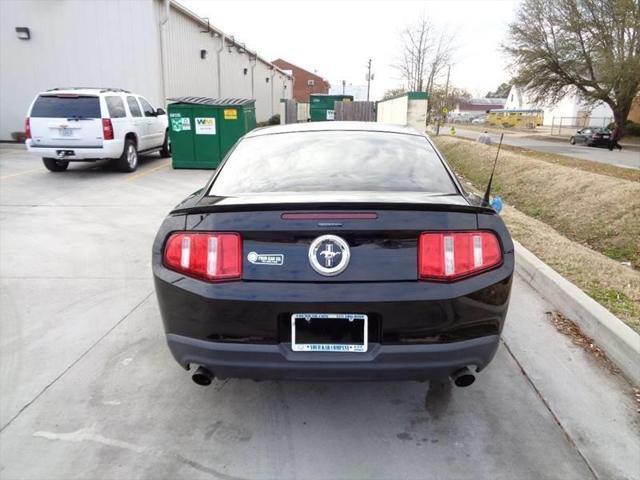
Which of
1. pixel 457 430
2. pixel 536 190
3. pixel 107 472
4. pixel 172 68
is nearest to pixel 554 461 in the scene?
pixel 457 430

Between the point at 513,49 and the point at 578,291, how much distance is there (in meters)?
37.8

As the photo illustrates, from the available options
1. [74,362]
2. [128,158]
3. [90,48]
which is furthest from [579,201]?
[90,48]

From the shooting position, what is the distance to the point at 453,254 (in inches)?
91.8

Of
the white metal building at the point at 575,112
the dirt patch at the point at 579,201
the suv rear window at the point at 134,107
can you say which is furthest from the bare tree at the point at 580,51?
the suv rear window at the point at 134,107

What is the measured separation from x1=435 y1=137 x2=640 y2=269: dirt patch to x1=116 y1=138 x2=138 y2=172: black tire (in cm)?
863

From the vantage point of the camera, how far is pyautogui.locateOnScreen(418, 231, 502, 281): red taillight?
231 cm

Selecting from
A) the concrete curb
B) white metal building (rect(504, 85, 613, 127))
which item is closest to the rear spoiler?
the concrete curb

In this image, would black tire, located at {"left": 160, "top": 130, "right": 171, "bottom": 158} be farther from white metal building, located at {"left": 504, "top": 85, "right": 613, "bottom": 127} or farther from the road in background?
white metal building, located at {"left": 504, "top": 85, "right": 613, "bottom": 127}

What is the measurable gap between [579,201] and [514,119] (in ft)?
197

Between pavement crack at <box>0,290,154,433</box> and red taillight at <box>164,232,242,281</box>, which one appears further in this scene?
pavement crack at <box>0,290,154,433</box>

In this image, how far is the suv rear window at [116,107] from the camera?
1084 cm

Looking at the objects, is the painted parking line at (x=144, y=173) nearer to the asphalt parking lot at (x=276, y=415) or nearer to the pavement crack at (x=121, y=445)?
the asphalt parking lot at (x=276, y=415)

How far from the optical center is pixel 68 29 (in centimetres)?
1739

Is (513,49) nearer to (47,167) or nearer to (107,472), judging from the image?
(47,167)
